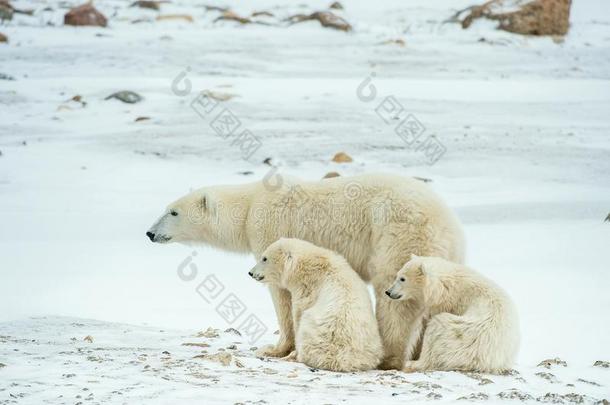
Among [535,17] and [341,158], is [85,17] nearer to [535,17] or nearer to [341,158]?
[535,17]

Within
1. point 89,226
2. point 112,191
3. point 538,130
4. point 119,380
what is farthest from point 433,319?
point 538,130

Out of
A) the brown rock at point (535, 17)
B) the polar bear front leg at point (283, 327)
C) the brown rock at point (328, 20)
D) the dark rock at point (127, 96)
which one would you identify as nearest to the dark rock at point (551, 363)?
the polar bear front leg at point (283, 327)

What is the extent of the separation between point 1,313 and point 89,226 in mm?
3801

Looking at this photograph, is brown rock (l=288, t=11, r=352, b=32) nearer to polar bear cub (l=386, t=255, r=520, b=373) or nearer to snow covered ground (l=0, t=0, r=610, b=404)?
snow covered ground (l=0, t=0, r=610, b=404)

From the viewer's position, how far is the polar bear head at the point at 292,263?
6574 millimetres

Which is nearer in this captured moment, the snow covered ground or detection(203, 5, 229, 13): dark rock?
the snow covered ground

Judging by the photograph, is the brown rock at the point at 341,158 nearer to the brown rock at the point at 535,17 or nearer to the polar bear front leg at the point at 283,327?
the polar bear front leg at the point at 283,327

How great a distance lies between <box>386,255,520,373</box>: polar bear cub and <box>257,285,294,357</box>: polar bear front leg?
3.27 ft

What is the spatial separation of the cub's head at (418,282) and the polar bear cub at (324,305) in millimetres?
294

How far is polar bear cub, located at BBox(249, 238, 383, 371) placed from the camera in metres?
6.18

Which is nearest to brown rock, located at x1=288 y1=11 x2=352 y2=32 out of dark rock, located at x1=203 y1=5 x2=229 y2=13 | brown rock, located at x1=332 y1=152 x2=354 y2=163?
dark rock, located at x1=203 y1=5 x2=229 y2=13

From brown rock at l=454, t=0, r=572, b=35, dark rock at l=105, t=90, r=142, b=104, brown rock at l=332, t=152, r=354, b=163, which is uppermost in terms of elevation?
brown rock at l=454, t=0, r=572, b=35

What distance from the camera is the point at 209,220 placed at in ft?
24.8

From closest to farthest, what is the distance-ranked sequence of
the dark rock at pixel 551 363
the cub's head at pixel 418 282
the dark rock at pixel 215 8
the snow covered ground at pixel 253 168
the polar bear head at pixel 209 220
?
1. the snow covered ground at pixel 253 168
2. the cub's head at pixel 418 282
3. the dark rock at pixel 551 363
4. the polar bear head at pixel 209 220
5. the dark rock at pixel 215 8
